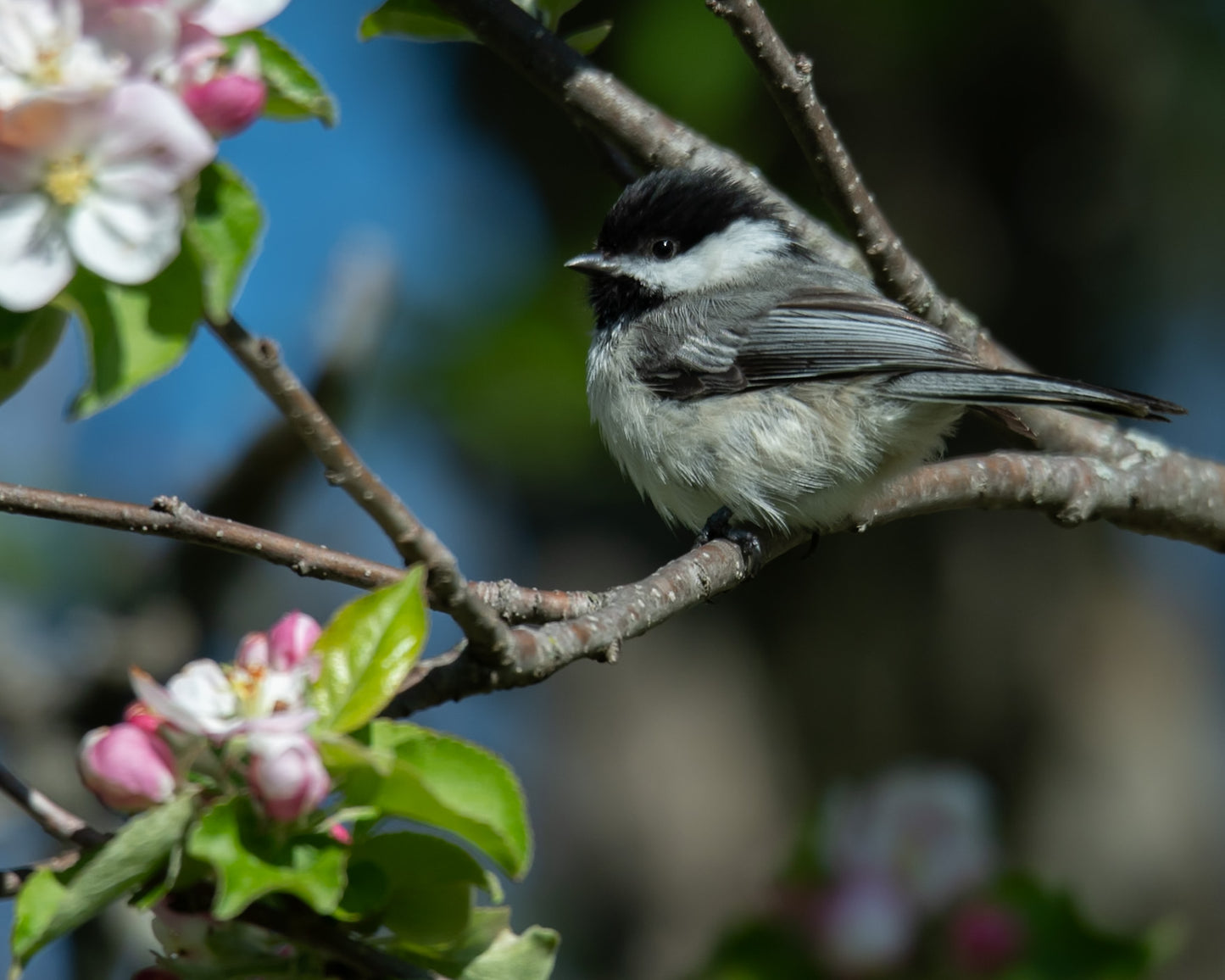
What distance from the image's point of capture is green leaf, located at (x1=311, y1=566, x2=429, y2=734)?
1321 mm

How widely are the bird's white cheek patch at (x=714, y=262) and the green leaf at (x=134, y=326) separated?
229cm

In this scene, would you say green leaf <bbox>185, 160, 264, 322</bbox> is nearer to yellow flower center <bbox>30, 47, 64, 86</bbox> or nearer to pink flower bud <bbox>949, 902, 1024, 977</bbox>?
yellow flower center <bbox>30, 47, 64, 86</bbox>

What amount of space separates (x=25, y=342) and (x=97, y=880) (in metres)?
0.56

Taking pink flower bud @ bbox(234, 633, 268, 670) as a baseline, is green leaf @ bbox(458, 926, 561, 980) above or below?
below

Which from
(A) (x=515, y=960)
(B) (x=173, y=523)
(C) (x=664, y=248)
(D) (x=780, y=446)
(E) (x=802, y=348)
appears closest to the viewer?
(A) (x=515, y=960)

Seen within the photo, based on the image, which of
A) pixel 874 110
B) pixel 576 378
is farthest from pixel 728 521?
pixel 874 110

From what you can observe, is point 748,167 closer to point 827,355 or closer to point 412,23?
point 827,355

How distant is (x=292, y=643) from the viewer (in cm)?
139

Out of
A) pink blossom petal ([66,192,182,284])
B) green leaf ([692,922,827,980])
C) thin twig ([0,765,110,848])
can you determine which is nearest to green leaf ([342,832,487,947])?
thin twig ([0,765,110,848])

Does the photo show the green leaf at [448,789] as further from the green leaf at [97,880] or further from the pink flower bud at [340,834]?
the green leaf at [97,880]

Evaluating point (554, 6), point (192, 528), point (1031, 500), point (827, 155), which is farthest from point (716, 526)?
point (192, 528)

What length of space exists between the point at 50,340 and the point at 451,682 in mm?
563

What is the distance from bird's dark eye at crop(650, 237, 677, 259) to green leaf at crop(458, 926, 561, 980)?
2211 millimetres

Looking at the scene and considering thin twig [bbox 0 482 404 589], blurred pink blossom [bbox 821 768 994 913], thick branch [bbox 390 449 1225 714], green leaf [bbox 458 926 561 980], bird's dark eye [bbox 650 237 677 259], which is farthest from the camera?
bird's dark eye [bbox 650 237 677 259]
